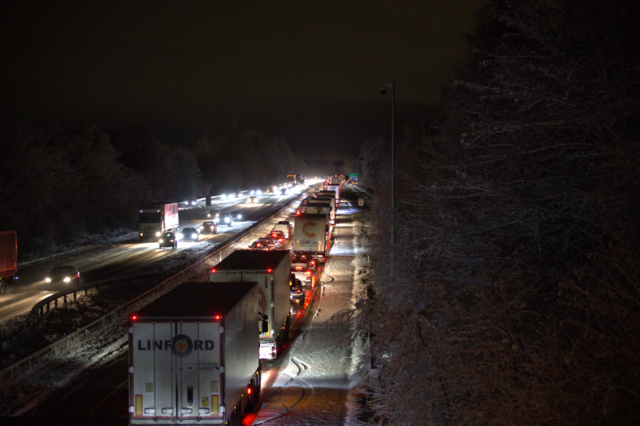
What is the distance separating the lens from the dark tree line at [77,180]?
135 ft

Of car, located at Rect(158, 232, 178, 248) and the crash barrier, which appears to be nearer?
the crash barrier

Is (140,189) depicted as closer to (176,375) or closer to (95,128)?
(95,128)

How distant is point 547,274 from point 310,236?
87.2 ft

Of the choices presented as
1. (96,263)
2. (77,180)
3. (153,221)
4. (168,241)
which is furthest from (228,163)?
(96,263)

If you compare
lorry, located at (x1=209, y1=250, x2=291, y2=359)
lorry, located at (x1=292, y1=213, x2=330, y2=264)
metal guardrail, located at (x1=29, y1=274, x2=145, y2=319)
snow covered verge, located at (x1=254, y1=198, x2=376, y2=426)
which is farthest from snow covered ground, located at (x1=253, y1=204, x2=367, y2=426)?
metal guardrail, located at (x1=29, y1=274, x2=145, y2=319)

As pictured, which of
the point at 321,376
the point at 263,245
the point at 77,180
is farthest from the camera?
the point at 77,180

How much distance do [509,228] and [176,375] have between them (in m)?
6.77

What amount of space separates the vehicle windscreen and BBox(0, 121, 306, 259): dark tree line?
7.33m

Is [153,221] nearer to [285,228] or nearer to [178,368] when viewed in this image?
[285,228]

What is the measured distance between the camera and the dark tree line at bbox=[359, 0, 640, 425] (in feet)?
15.0

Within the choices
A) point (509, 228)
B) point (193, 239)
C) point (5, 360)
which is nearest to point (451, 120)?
point (509, 228)

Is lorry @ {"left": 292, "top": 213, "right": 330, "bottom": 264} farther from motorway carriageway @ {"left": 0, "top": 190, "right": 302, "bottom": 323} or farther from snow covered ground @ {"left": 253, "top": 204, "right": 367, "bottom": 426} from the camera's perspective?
snow covered ground @ {"left": 253, "top": 204, "right": 367, "bottom": 426}

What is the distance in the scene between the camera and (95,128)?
6003cm

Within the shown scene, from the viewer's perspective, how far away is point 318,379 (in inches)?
564
